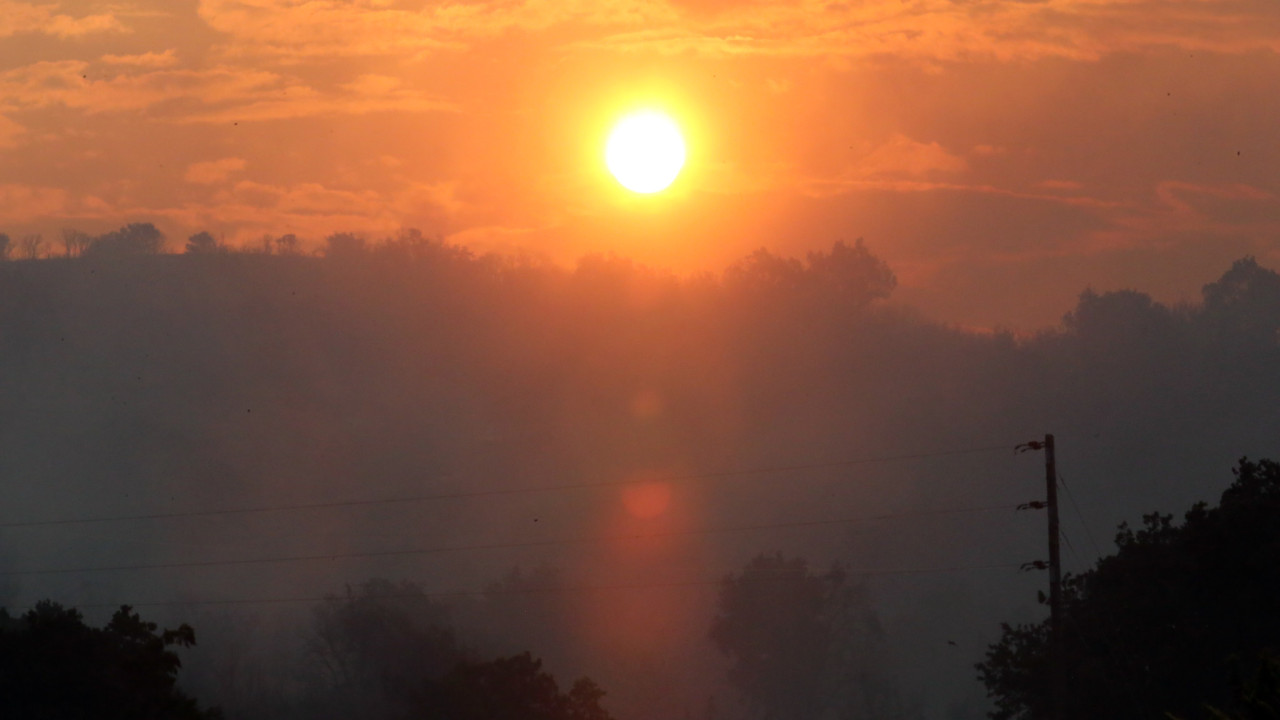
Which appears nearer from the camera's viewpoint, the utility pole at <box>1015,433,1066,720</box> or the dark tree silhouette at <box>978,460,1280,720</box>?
the utility pole at <box>1015,433,1066,720</box>

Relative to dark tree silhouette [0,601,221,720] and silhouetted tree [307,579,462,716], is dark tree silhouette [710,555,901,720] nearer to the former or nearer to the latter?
silhouetted tree [307,579,462,716]

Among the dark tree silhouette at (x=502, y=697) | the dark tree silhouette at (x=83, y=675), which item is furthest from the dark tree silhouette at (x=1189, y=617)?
the dark tree silhouette at (x=83, y=675)

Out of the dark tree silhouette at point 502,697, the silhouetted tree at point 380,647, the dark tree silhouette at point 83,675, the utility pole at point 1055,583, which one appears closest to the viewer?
the dark tree silhouette at point 83,675

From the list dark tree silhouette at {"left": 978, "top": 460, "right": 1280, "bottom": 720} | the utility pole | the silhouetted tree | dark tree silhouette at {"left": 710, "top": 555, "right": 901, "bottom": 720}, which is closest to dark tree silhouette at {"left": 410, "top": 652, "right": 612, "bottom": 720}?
dark tree silhouette at {"left": 978, "top": 460, "right": 1280, "bottom": 720}

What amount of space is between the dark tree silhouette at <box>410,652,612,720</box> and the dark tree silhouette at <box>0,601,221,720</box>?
27.6 meters

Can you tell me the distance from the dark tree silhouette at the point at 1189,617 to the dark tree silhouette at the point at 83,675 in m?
34.7

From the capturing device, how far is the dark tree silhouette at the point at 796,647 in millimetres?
175000

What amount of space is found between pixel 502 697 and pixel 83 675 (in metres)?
30.7

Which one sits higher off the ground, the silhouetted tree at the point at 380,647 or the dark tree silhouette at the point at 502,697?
the silhouetted tree at the point at 380,647

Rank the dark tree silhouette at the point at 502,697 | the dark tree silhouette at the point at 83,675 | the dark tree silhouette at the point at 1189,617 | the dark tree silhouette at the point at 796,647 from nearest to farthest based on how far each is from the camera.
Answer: the dark tree silhouette at the point at 83,675 → the dark tree silhouette at the point at 1189,617 → the dark tree silhouette at the point at 502,697 → the dark tree silhouette at the point at 796,647

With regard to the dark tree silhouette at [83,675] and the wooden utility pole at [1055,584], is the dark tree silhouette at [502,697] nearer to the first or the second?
the wooden utility pole at [1055,584]

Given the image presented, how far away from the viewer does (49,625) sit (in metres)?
40.8

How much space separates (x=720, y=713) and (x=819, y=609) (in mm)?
19123

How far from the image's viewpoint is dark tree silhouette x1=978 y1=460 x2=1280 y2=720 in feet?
170
